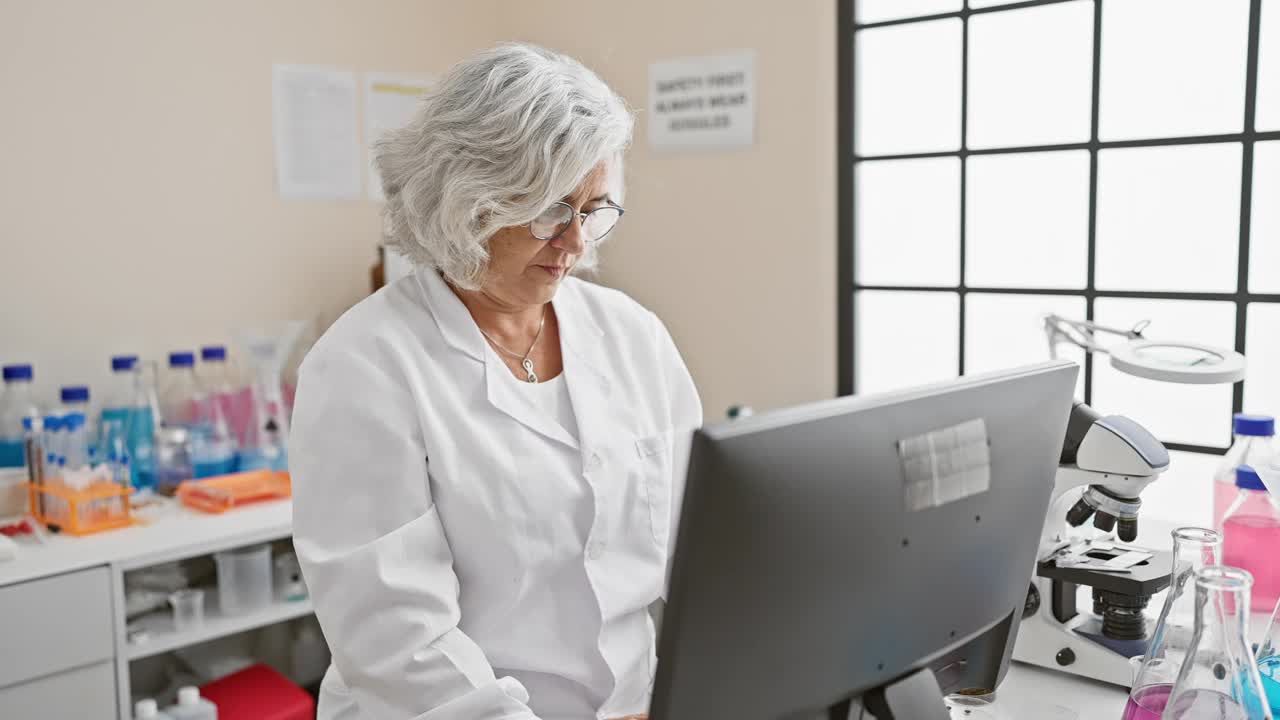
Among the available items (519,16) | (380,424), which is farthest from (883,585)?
(519,16)

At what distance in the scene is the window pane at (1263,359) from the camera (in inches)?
83.2

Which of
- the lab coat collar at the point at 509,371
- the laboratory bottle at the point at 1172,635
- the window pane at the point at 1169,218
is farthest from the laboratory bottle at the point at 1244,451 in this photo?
the lab coat collar at the point at 509,371

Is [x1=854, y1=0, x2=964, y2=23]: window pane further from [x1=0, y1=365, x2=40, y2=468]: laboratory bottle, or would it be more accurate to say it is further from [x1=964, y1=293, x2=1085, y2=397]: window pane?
[x1=0, y1=365, x2=40, y2=468]: laboratory bottle

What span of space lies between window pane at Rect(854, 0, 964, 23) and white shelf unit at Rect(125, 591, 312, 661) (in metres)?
1.99

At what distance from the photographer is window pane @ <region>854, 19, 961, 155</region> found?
2.51 m

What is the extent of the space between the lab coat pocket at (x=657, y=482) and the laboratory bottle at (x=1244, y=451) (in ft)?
2.72

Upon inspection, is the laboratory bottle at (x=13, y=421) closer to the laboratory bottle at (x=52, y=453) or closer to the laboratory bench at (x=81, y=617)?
the laboratory bottle at (x=52, y=453)

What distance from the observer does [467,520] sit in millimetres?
1308

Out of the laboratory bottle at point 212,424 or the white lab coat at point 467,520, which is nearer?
the white lab coat at point 467,520

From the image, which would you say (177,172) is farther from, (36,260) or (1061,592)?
(1061,592)

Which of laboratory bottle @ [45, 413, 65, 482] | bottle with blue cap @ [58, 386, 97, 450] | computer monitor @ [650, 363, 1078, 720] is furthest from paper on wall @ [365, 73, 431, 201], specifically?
computer monitor @ [650, 363, 1078, 720]

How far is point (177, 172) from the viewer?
8.57 feet

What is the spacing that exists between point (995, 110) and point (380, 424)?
1799 millimetres

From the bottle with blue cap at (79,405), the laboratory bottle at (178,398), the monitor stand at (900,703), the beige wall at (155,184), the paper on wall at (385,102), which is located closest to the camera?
the monitor stand at (900,703)
